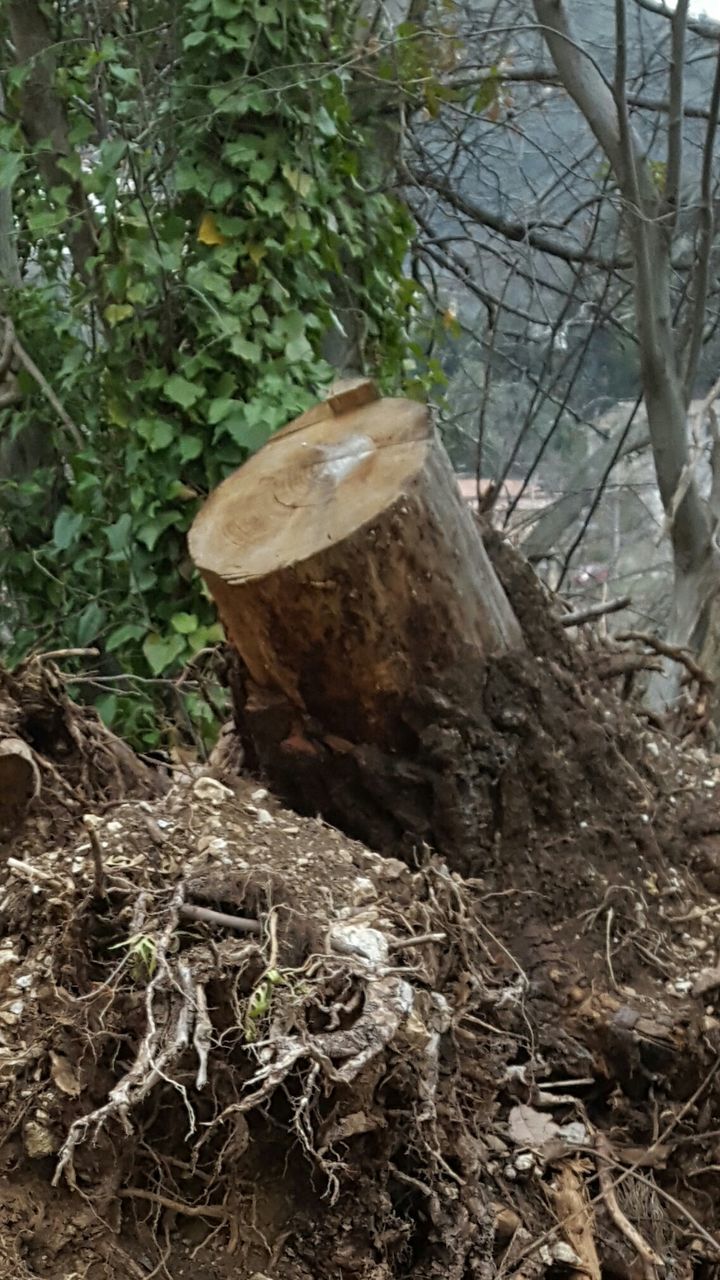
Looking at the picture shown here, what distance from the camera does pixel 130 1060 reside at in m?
1.37

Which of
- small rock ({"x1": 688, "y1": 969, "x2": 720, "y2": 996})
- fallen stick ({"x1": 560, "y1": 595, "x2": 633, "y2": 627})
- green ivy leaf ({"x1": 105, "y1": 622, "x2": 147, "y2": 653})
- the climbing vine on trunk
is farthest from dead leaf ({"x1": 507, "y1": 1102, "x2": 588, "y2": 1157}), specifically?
green ivy leaf ({"x1": 105, "y1": 622, "x2": 147, "y2": 653})

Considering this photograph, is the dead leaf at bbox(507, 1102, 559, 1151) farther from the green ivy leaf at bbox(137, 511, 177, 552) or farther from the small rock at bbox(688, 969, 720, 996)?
the green ivy leaf at bbox(137, 511, 177, 552)

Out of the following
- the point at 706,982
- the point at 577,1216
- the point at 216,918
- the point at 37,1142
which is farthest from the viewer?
the point at 706,982

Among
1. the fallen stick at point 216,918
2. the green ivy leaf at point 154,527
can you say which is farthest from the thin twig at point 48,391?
the fallen stick at point 216,918

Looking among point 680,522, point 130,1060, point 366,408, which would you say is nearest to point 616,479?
point 680,522

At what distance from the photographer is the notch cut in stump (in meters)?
1.79

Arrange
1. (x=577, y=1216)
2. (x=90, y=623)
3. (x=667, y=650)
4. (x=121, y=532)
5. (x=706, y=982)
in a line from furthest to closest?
1. (x=90, y=623)
2. (x=121, y=532)
3. (x=667, y=650)
4. (x=706, y=982)
5. (x=577, y=1216)

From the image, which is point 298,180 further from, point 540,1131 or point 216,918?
point 540,1131

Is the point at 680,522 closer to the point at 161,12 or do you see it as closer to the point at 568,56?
the point at 568,56

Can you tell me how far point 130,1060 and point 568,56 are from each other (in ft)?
11.2

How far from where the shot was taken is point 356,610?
5.89ft

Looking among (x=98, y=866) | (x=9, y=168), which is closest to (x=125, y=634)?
(x=9, y=168)

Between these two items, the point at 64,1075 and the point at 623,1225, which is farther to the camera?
the point at 623,1225

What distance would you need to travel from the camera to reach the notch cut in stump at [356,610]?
179 centimetres
